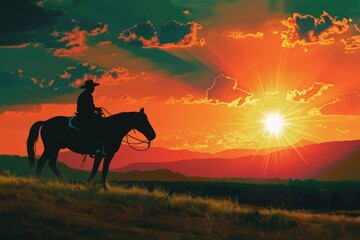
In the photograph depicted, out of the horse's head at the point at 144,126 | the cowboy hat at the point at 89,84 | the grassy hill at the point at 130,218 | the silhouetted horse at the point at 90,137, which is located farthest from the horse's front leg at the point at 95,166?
the cowboy hat at the point at 89,84

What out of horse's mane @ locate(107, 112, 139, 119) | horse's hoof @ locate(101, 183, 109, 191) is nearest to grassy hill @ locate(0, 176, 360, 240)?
horse's hoof @ locate(101, 183, 109, 191)

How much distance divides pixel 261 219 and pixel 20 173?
10.6 m

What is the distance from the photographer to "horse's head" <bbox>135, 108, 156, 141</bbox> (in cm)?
2572

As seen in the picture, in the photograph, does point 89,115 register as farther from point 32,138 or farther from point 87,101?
point 32,138

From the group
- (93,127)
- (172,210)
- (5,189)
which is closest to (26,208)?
(5,189)

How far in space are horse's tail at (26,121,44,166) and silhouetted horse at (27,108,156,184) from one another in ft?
1.61

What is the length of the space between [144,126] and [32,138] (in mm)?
5136

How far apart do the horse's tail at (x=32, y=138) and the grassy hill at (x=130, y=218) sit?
7.10 ft

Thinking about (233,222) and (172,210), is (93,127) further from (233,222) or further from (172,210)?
(233,222)

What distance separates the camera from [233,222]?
21484mm

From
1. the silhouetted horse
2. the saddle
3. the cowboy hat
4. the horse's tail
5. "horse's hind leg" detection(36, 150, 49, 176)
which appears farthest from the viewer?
the horse's tail

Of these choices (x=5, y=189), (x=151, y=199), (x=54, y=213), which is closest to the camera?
(x=54, y=213)

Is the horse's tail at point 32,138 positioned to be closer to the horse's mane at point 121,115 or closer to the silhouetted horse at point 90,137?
the silhouetted horse at point 90,137

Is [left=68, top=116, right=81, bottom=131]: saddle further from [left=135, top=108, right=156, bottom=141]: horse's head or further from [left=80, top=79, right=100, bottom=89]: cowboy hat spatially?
[left=135, top=108, right=156, bottom=141]: horse's head
